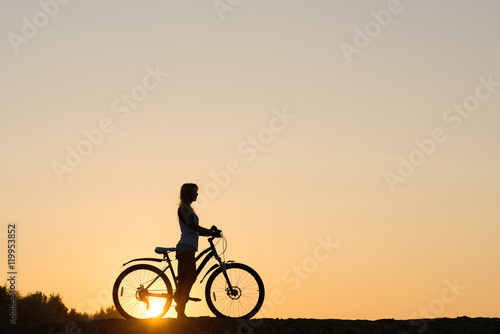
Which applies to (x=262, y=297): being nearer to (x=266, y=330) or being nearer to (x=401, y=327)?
(x=266, y=330)

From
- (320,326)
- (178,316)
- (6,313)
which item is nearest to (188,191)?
(178,316)

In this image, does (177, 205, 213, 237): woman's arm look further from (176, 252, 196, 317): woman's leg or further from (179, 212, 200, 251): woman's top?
(176, 252, 196, 317): woman's leg

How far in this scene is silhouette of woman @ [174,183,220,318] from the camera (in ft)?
43.7

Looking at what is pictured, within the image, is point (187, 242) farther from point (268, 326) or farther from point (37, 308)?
point (37, 308)

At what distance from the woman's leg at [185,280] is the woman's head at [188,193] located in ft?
3.36

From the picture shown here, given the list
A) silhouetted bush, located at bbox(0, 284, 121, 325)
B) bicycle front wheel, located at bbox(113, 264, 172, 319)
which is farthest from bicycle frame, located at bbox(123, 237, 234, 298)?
silhouetted bush, located at bbox(0, 284, 121, 325)

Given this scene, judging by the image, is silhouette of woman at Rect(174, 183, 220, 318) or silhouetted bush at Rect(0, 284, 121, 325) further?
silhouetted bush at Rect(0, 284, 121, 325)

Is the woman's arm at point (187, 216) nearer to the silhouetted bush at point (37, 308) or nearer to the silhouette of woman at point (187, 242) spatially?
the silhouette of woman at point (187, 242)

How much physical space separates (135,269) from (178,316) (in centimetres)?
123

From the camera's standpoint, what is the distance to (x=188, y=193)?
13328 mm

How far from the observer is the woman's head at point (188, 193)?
13.3 meters

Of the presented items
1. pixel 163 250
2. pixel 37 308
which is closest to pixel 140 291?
pixel 163 250

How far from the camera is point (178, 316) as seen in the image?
13492 mm

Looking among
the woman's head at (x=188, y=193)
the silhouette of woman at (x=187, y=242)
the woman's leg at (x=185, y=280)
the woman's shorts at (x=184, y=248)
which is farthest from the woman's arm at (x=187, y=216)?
the woman's leg at (x=185, y=280)
